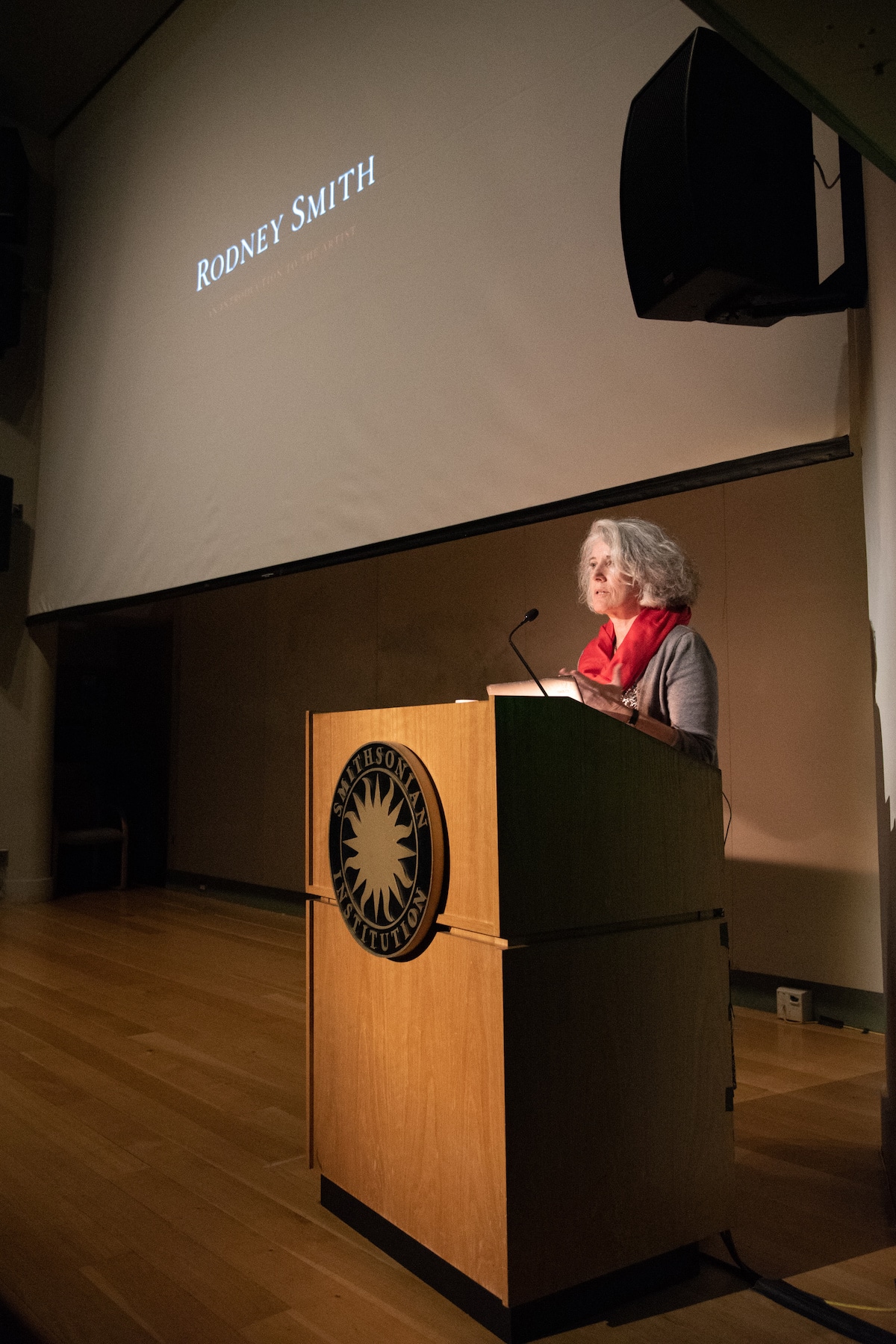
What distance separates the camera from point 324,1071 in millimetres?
1744

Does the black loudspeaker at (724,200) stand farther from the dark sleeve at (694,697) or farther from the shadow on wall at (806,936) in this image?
the shadow on wall at (806,936)

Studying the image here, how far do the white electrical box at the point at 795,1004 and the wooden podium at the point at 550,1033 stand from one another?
1.76 meters

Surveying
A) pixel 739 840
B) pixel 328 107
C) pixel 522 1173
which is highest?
pixel 328 107

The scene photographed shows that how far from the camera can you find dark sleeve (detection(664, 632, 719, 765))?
184 cm

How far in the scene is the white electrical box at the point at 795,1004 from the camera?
317cm

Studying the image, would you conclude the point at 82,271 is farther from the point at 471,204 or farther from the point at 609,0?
the point at 609,0

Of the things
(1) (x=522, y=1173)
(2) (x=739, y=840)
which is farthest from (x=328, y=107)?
(1) (x=522, y=1173)

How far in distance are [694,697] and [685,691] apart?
0.06 ft

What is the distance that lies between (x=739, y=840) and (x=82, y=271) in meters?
4.55

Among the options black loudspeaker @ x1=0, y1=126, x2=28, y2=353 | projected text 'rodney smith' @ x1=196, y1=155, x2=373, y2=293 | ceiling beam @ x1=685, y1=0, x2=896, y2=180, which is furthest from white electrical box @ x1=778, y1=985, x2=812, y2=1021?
black loudspeaker @ x1=0, y1=126, x2=28, y2=353

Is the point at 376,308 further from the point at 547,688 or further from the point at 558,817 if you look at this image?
the point at 558,817

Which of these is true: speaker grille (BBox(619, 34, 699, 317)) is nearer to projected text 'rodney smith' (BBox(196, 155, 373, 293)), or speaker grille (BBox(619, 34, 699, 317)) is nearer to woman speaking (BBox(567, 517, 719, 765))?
woman speaking (BBox(567, 517, 719, 765))

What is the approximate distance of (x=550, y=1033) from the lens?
1377 millimetres

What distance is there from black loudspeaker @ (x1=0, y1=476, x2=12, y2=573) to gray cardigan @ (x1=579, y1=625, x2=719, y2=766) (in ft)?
15.5
